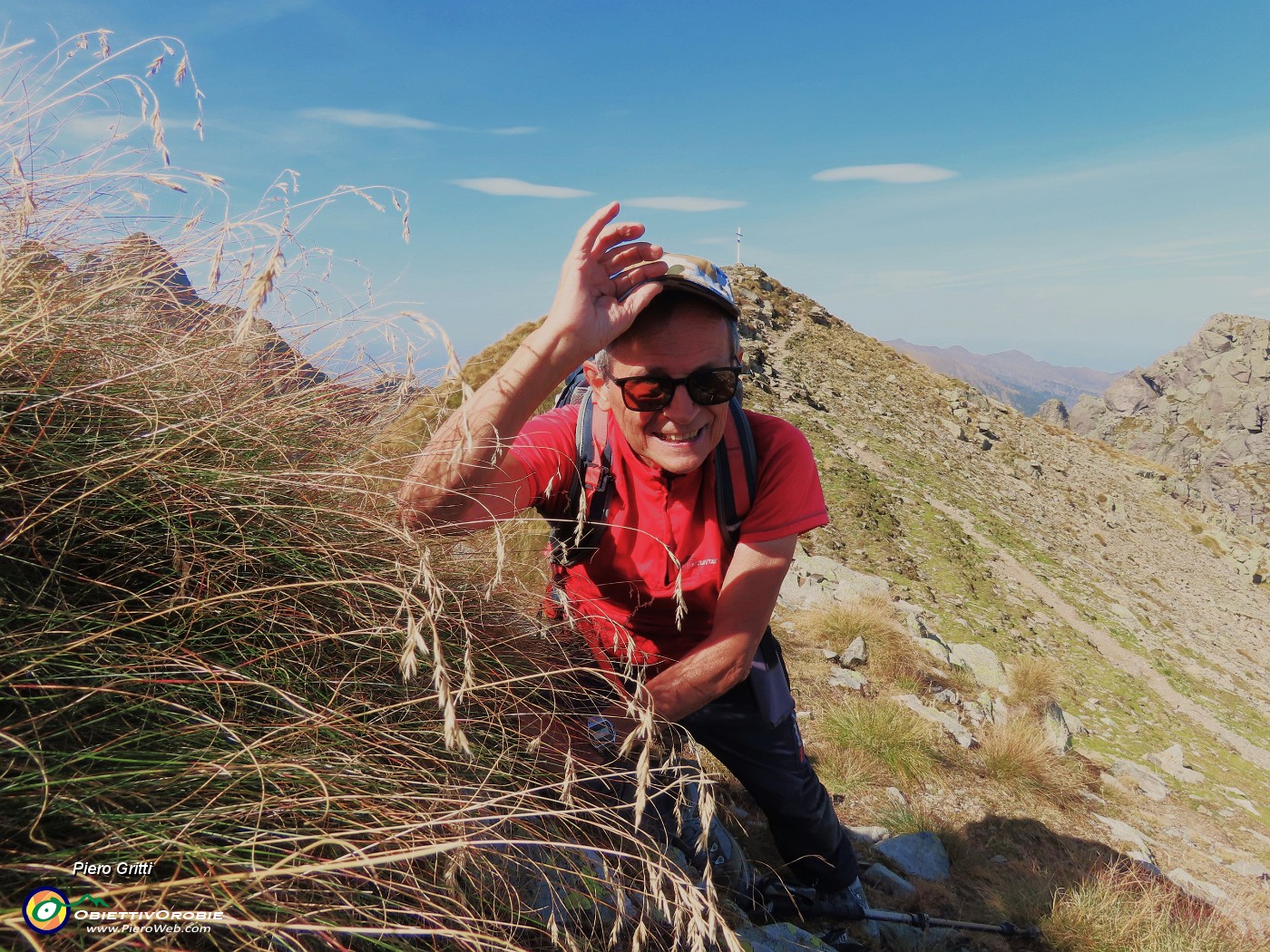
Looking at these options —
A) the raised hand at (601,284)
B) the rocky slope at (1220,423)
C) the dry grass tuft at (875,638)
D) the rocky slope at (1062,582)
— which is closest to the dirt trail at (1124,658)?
the rocky slope at (1062,582)

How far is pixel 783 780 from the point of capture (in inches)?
142

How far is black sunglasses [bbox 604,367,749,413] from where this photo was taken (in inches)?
110

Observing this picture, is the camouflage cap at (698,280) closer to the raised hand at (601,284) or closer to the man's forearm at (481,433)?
the raised hand at (601,284)

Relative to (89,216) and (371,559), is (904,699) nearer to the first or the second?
(371,559)

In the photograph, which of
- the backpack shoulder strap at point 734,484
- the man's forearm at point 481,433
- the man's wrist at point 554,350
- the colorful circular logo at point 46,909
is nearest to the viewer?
the colorful circular logo at point 46,909

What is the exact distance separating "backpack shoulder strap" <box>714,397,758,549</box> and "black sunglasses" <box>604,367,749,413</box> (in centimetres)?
20

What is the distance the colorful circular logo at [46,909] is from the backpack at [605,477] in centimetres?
199

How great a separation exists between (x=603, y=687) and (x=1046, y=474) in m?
20.6

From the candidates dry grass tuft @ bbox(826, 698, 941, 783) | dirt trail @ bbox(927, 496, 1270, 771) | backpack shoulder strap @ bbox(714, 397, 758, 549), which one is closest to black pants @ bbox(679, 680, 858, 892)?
backpack shoulder strap @ bbox(714, 397, 758, 549)

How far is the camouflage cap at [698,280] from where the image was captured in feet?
8.67

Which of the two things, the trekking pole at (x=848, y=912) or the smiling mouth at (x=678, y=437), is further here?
the trekking pole at (x=848, y=912)

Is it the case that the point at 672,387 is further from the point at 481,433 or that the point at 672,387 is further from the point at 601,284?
the point at 481,433

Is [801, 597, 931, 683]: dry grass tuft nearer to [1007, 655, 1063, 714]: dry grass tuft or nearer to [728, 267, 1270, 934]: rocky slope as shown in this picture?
[728, 267, 1270, 934]: rocky slope

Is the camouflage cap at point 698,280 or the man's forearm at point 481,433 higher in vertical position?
the camouflage cap at point 698,280
